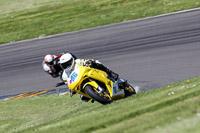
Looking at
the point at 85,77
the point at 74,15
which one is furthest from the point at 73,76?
the point at 74,15

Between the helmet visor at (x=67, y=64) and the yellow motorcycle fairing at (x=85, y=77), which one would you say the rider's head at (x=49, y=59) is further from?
the yellow motorcycle fairing at (x=85, y=77)

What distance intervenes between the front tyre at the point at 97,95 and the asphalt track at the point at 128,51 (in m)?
2.86

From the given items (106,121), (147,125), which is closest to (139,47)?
(106,121)

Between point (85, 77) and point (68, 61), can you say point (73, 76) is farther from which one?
point (68, 61)

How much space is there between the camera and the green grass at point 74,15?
2506 centimetres

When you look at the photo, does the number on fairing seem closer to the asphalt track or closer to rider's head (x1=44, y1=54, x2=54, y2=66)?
the asphalt track

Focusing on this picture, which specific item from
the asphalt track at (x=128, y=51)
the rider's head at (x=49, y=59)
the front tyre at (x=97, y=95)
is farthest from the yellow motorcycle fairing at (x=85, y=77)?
the rider's head at (x=49, y=59)

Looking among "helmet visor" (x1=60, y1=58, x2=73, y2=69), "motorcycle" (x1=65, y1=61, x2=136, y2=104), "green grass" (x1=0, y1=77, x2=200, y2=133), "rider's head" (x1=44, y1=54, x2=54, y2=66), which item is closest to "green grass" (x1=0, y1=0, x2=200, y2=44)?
"rider's head" (x1=44, y1=54, x2=54, y2=66)

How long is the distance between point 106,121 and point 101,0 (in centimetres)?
2750

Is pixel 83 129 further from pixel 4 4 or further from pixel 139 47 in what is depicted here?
pixel 4 4

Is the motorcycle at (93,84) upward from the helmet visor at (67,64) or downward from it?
downward

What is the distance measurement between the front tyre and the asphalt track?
2.86 meters

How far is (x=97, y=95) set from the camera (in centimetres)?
874

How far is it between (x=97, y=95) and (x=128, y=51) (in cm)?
837
